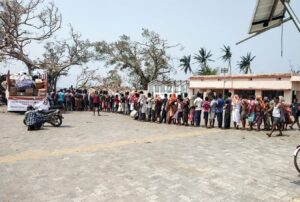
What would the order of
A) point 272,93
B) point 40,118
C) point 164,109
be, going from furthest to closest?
point 272,93 < point 164,109 < point 40,118

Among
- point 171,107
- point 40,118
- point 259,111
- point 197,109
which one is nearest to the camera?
point 40,118

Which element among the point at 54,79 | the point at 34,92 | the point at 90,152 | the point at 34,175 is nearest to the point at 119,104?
the point at 34,92

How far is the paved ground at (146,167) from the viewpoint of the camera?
20.4 ft

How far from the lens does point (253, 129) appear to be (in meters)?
15.2

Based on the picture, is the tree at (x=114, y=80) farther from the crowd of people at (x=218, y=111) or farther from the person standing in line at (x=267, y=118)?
the person standing in line at (x=267, y=118)

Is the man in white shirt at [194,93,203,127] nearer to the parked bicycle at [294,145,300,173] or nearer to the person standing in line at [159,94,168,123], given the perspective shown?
the person standing in line at [159,94,168,123]

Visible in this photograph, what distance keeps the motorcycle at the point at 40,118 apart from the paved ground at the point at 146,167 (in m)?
0.99

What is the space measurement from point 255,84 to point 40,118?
2617 cm

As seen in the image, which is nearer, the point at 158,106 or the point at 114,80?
the point at 158,106

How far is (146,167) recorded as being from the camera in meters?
8.02

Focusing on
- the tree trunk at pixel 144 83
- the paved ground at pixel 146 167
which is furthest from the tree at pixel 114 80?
the paved ground at pixel 146 167

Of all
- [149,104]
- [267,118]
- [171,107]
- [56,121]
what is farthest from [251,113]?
[56,121]

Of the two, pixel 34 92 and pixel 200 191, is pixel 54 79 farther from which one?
pixel 200 191

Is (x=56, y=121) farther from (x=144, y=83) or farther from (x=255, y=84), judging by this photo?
(x=144, y=83)
